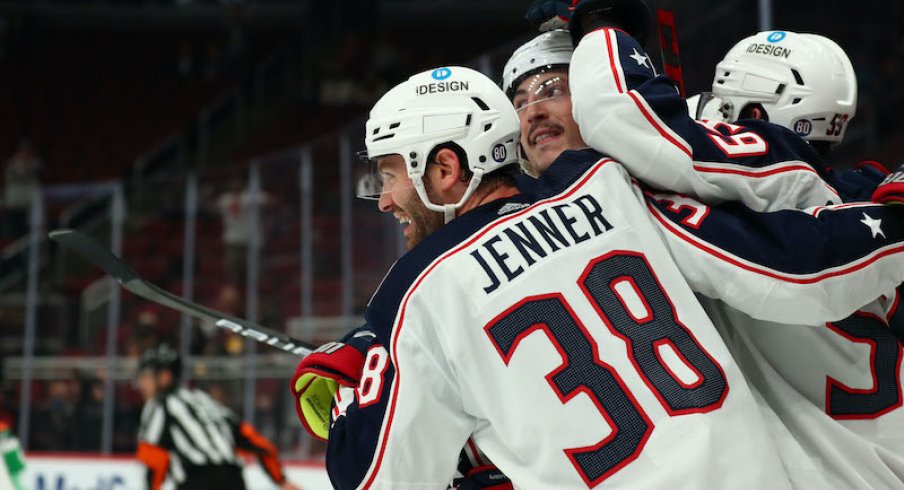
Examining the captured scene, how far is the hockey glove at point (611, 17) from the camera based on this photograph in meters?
1.84

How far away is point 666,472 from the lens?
149cm

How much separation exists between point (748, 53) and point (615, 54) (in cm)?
47

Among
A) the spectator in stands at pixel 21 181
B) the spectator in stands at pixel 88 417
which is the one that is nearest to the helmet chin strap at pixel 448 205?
the spectator in stands at pixel 88 417

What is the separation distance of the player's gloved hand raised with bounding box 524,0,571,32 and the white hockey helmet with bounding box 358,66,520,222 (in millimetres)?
447

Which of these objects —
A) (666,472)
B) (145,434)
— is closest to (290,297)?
(145,434)

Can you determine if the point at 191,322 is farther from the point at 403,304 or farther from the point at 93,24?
the point at 93,24

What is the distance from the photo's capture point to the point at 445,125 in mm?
1693

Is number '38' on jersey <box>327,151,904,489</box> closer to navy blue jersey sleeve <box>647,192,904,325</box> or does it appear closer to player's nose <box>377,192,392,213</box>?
navy blue jersey sleeve <box>647,192,904,325</box>

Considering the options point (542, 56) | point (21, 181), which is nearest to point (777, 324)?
point (542, 56)

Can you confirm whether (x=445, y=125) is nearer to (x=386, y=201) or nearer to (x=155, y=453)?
(x=386, y=201)

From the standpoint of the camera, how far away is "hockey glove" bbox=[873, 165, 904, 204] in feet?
5.34

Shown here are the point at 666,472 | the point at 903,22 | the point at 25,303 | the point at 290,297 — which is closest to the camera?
the point at 666,472

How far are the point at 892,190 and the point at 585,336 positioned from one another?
19.4 inches

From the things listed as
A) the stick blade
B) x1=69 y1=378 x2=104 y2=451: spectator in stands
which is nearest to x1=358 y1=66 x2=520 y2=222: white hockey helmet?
the stick blade
